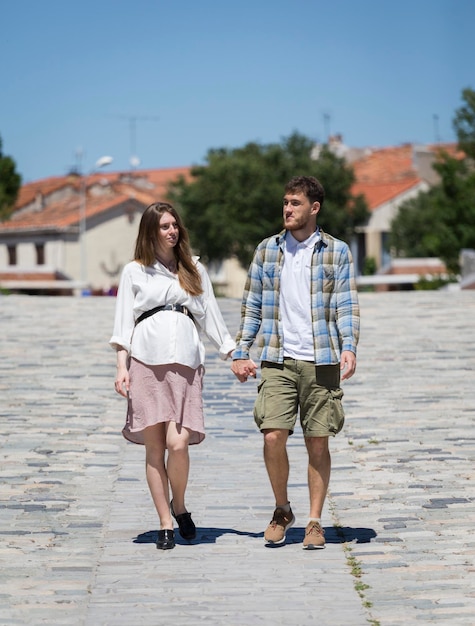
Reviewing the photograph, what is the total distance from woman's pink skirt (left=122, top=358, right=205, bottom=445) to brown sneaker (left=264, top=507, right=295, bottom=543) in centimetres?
58

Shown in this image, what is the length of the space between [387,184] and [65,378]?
63.8 metres

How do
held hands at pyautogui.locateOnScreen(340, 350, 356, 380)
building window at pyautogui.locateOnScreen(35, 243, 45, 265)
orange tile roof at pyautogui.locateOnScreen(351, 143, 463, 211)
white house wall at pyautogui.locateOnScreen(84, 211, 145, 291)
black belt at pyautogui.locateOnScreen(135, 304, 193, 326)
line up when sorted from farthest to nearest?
orange tile roof at pyautogui.locateOnScreen(351, 143, 463, 211)
building window at pyautogui.locateOnScreen(35, 243, 45, 265)
white house wall at pyautogui.locateOnScreen(84, 211, 145, 291)
black belt at pyautogui.locateOnScreen(135, 304, 193, 326)
held hands at pyautogui.locateOnScreen(340, 350, 356, 380)

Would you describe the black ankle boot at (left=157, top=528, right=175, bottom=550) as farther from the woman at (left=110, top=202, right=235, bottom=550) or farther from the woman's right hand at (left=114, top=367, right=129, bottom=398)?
the woman's right hand at (left=114, top=367, right=129, bottom=398)

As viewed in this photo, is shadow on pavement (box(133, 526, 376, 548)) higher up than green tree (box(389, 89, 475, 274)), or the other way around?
green tree (box(389, 89, 475, 274))

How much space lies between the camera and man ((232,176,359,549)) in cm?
634

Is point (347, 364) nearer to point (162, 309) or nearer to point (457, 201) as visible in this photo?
point (162, 309)

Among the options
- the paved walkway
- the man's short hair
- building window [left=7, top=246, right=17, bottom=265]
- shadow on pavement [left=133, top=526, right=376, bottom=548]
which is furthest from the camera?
building window [left=7, top=246, right=17, bottom=265]

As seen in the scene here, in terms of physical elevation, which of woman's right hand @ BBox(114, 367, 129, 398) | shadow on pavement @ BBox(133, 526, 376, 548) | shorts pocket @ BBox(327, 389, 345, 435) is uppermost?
woman's right hand @ BBox(114, 367, 129, 398)

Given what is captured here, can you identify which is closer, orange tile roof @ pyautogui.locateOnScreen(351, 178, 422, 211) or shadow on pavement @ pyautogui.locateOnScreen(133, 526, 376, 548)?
shadow on pavement @ pyautogui.locateOnScreen(133, 526, 376, 548)

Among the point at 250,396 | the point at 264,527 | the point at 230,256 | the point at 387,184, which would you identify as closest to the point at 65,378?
the point at 250,396

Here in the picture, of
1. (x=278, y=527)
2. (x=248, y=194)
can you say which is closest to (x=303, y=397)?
(x=278, y=527)

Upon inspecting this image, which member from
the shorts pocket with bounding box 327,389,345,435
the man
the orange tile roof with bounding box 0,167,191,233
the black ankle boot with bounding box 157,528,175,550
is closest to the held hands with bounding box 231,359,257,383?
the man

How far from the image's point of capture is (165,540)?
251 inches

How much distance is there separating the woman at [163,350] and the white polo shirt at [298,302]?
35cm
